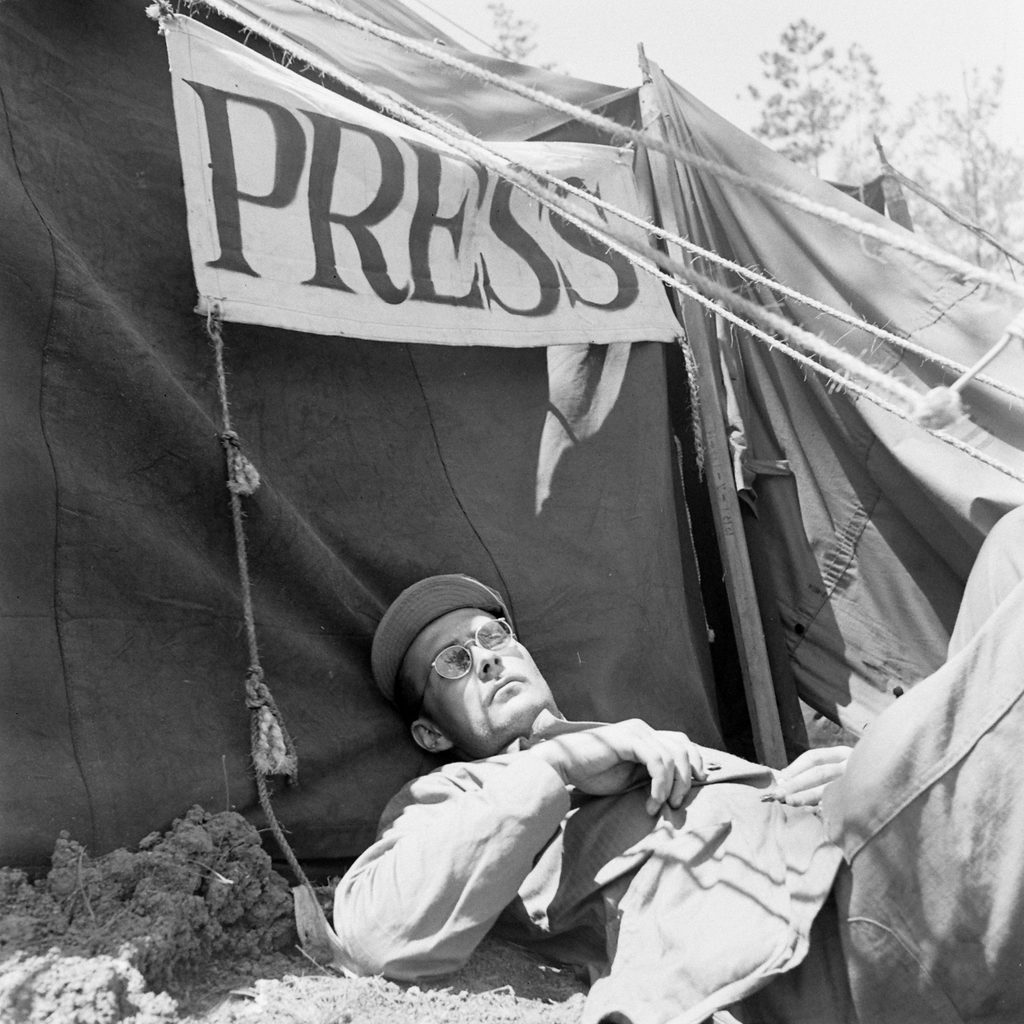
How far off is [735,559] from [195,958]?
5.58ft

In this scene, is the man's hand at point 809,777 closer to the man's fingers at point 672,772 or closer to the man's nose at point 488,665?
the man's fingers at point 672,772

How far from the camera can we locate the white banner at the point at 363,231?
2467 millimetres

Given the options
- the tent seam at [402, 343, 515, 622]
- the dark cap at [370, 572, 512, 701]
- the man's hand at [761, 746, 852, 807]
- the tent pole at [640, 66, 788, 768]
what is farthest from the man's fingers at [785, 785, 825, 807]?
the tent pole at [640, 66, 788, 768]

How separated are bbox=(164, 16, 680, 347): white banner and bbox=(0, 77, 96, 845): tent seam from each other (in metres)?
0.29

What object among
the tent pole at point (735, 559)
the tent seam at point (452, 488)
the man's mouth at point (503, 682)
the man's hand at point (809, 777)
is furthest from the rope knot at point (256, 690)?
the tent pole at point (735, 559)

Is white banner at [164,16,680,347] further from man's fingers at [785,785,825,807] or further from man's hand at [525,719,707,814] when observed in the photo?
man's fingers at [785,785,825,807]

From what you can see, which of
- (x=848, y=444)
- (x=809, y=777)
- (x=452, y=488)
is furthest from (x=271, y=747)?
(x=848, y=444)

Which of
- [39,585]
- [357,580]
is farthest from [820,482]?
[39,585]

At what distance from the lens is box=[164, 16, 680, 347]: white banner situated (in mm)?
2467

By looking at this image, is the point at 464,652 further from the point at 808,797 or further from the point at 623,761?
the point at 808,797

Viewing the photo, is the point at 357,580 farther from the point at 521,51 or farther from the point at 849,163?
the point at 849,163

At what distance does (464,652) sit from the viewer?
2.33m

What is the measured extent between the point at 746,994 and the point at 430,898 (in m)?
0.49

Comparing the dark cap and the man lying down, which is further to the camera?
the dark cap
